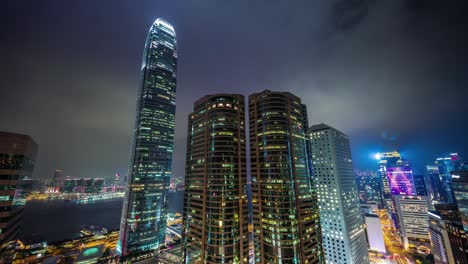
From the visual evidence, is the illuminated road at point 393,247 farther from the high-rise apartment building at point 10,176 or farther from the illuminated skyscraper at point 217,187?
the high-rise apartment building at point 10,176

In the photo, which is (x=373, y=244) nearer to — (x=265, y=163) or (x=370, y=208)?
(x=370, y=208)

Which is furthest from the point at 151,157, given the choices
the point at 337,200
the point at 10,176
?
the point at 337,200

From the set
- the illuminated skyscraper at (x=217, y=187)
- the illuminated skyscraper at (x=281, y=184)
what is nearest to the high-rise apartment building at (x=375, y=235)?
the illuminated skyscraper at (x=281, y=184)

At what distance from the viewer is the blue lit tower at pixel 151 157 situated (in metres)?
98.4

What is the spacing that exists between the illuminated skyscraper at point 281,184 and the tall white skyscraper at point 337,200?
2646 centimetres

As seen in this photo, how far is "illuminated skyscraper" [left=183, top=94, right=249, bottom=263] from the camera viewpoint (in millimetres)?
62562

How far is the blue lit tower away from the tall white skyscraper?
308 ft

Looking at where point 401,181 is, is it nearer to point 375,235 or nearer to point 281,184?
point 375,235

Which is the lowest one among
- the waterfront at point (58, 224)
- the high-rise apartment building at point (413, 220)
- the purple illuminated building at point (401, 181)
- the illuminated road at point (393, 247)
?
the illuminated road at point (393, 247)

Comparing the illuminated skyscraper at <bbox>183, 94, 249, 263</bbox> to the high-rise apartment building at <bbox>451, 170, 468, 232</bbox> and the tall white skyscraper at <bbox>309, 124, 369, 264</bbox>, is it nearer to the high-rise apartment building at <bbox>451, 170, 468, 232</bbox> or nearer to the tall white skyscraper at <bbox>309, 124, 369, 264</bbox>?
the tall white skyscraper at <bbox>309, 124, 369, 264</bbox>

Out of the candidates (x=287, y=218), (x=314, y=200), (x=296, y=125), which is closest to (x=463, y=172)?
(x=314, y=200)

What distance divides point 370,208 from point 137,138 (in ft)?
718

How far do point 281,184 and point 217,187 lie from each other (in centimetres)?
Result: 2451

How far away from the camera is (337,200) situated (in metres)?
89.8
